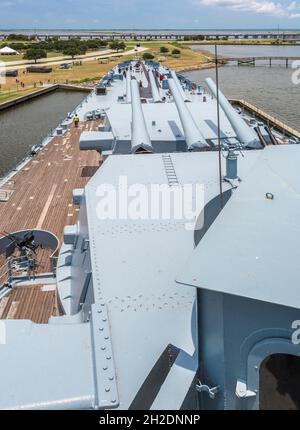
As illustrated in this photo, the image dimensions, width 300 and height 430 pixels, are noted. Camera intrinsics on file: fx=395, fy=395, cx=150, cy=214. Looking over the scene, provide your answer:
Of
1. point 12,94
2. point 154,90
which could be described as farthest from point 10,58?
point 154,90

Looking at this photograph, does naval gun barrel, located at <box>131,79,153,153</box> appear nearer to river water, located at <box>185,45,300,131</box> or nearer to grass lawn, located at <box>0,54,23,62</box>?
river water, located at <box>185,45,300,131</box>

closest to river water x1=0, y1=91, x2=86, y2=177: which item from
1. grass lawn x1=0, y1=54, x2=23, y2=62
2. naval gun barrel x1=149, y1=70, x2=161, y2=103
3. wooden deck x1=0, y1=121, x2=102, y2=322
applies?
wooden deck x1=0, y1=121, x2=102, y2=322

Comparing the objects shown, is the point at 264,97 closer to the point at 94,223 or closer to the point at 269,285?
the point at 94,223

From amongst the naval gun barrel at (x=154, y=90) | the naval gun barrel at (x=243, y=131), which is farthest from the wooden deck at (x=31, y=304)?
the naval gun barrel at (x=154, y=90)

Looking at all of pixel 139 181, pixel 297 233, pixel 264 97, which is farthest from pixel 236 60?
pixel 297 233

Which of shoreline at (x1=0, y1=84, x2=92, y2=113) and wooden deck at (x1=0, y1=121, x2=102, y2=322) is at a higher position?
shoreline at (x1=0, y1=84, x2=92, y2=113)
